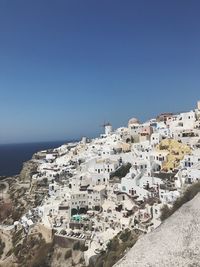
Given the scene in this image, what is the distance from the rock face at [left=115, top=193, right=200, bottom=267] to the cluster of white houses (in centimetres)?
1121

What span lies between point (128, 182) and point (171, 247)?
2083 centimetres

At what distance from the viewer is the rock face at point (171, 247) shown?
910 cm

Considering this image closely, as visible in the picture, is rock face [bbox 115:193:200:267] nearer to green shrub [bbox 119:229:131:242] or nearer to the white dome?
green shrub [bbox 119:229:131:242]

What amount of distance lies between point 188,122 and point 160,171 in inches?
627

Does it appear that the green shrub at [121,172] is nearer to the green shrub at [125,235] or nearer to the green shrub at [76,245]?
the green shrub at [76,245]

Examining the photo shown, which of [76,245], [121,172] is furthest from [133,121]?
[76,245]

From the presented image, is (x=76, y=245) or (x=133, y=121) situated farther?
(x=133, y=121)

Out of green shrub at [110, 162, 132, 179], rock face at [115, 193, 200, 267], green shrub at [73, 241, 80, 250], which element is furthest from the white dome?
rock face at [115, 193, 200, 267]

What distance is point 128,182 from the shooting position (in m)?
30.7

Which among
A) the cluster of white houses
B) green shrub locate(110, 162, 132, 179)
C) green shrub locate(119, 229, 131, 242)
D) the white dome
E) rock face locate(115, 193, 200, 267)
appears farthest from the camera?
the white dome

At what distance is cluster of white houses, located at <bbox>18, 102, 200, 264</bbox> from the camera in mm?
26109

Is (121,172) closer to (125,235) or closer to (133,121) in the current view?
(125,235)

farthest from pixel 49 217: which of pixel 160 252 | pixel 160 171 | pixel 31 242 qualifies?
pixel 160 252

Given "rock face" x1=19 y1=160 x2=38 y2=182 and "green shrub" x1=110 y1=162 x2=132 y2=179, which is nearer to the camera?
"green shrub" x1=110 y1=162 x2=132 y2=179
